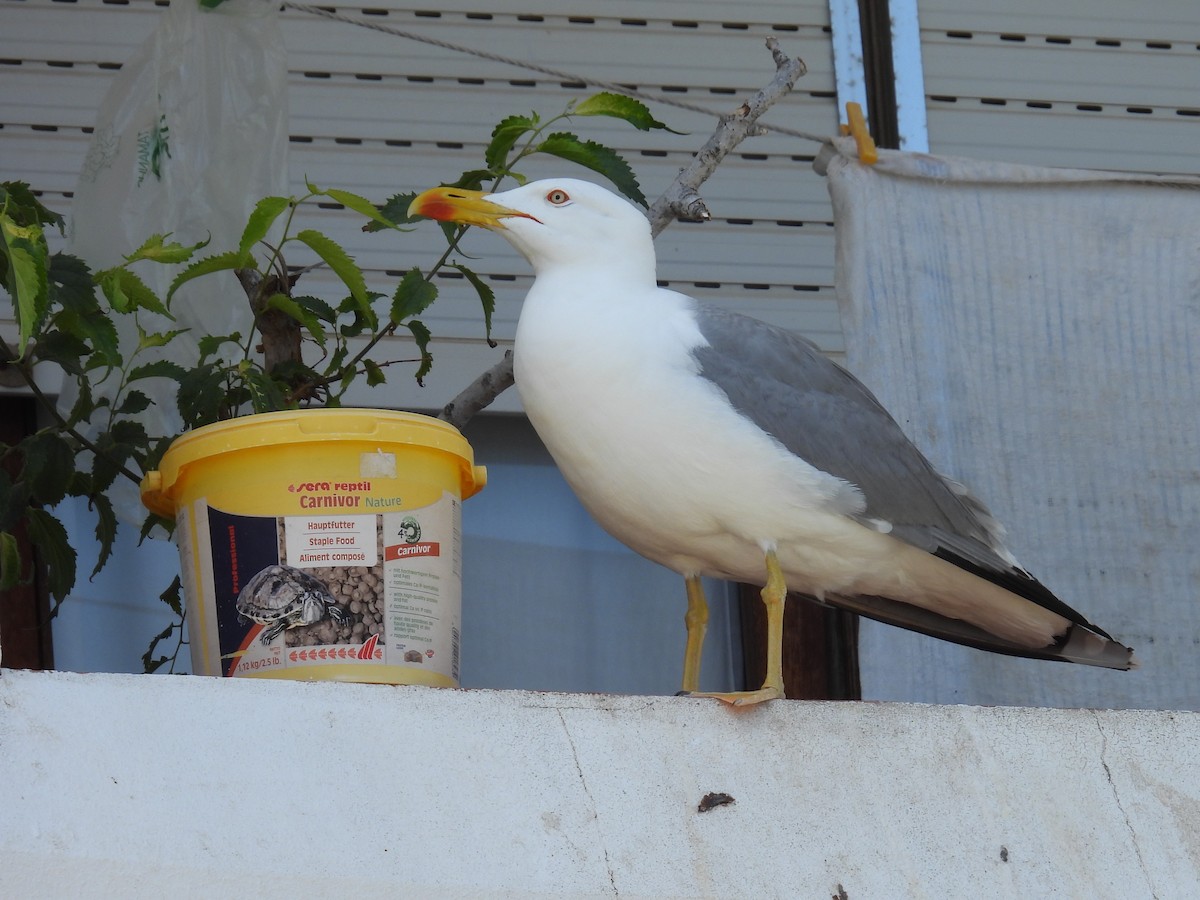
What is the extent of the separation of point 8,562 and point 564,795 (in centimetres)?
72

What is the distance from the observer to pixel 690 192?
2.42m

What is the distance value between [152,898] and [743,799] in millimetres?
592

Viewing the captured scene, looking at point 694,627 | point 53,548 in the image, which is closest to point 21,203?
point 53,548

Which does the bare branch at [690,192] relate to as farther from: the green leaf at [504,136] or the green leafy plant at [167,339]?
the green leaf at [504,136]

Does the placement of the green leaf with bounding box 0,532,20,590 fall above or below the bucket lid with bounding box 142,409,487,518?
below

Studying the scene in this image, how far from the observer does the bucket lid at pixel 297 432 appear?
6.41 feet

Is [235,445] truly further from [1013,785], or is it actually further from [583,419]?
[1013,785]

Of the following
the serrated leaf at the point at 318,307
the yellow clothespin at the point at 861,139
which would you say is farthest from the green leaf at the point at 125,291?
the yellow clothespin at the point at 861,139

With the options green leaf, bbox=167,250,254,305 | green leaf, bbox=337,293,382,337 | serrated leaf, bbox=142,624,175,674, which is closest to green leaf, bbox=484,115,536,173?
green leaf, bbox=337,293,382,337

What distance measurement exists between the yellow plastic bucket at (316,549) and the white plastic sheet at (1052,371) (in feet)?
3.11

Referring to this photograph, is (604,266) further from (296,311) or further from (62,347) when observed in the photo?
(62,347)

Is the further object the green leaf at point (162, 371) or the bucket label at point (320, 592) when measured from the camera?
the green leaf at point (162, 371)

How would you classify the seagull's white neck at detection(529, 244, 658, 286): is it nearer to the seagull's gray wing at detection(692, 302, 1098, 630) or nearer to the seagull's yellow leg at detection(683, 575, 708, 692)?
the seagull's gray wing at detection(692, 302, 1098, 630)

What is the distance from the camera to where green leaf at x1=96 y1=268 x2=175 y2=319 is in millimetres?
1997
